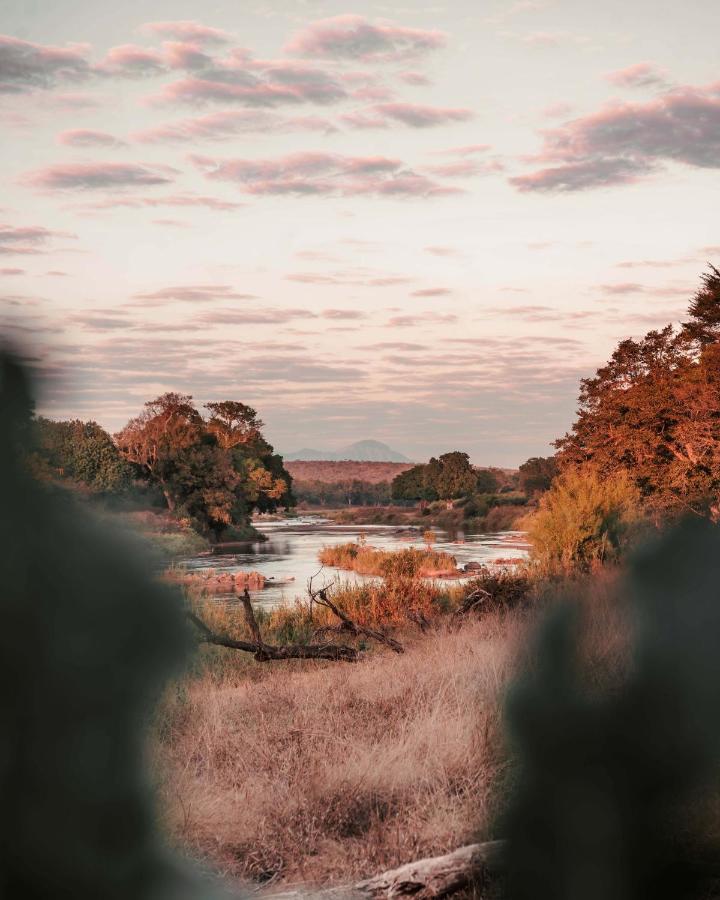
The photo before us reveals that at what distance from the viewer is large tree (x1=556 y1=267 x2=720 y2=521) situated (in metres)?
27.8

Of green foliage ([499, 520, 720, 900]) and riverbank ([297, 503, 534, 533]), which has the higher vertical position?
Answer: green foliage ([499, 520, 720, 900])

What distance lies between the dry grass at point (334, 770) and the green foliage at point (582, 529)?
11705 mm

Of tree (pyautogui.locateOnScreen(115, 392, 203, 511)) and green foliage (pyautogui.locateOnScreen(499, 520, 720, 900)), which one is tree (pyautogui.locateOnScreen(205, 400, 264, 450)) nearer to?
tree (pyautogui.locateOnScreen(115, 392, 203, 511))

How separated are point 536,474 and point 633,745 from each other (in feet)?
269

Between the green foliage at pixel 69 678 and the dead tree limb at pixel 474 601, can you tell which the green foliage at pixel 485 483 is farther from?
the green foliage at pixel 69 678

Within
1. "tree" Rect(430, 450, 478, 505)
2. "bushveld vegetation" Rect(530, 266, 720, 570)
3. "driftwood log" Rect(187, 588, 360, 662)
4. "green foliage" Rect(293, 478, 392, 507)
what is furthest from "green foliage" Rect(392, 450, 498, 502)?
"driftwood log" Rect(187, 588, 360, 662)

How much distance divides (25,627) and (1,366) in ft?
1.91

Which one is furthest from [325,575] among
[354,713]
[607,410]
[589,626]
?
[589,626]

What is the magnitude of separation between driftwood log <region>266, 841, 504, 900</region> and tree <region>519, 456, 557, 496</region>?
237ft

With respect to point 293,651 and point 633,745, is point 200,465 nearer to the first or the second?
point 293,651

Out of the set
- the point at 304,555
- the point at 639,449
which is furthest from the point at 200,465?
the point at 639,449

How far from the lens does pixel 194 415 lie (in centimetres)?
7175

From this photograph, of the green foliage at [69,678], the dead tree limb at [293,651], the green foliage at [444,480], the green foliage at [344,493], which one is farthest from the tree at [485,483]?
the green foliage at [69,678]

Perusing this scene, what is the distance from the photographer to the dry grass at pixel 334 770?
511 cm
